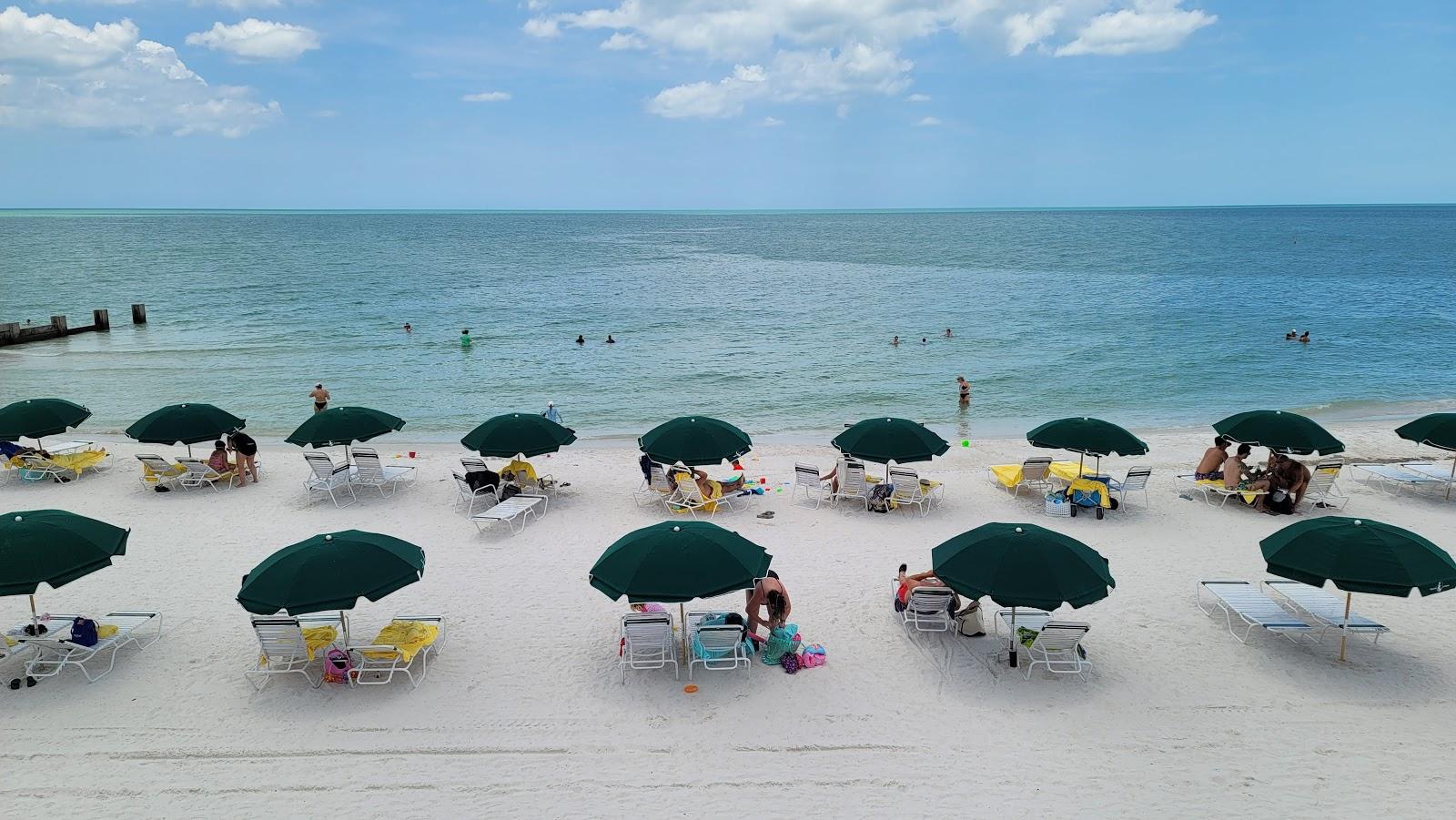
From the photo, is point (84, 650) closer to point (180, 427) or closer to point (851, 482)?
point (180, 427)

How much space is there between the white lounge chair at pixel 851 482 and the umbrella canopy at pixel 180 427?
36.3ft

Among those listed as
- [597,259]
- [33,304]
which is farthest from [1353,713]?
[597,259]

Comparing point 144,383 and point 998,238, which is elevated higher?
point 998,238

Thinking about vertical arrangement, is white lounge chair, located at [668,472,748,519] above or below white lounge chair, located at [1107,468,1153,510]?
below

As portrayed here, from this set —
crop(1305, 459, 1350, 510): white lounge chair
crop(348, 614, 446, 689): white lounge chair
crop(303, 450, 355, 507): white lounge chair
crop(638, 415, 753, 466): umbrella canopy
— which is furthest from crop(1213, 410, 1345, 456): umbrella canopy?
crop(303, 450, 355, 507): white lounge chair

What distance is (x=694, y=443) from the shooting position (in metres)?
14.0

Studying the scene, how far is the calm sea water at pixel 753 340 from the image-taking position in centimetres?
2741

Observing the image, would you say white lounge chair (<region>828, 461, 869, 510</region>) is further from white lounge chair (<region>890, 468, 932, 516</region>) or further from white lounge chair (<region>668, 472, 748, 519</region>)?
white lounge chair (<region>668, 472, 748, 519</region>)

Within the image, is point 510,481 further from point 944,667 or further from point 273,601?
point 944,667

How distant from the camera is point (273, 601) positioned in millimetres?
8273

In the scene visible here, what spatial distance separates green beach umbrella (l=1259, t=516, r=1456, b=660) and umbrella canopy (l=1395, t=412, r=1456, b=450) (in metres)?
6.96

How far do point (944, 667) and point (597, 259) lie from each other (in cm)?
9502

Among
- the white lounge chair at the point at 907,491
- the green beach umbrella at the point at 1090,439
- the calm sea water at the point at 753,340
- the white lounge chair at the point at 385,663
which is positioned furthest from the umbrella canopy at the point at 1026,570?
the calm sea water at the point at 753,340

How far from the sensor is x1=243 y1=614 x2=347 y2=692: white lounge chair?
344 inches
